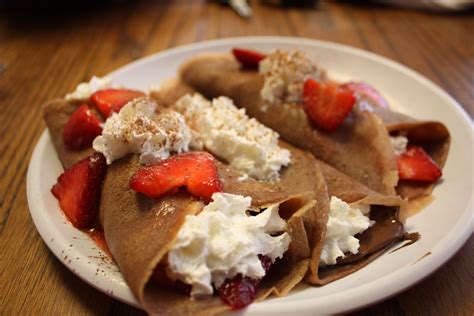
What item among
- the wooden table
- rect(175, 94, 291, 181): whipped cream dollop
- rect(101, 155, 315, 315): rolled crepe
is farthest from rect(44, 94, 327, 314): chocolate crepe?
the wooden table

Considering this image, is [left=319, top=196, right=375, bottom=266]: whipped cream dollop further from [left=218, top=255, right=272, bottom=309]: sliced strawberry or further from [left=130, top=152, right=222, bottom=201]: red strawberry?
[left=130, top=152, right=222, bottom=201]: red strawberry

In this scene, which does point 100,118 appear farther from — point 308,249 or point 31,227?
point 308,249

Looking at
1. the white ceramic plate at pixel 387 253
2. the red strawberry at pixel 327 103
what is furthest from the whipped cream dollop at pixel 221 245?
the red strawberry at pixel 327 103

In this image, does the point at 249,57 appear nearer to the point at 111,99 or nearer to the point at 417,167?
the point at 111,99

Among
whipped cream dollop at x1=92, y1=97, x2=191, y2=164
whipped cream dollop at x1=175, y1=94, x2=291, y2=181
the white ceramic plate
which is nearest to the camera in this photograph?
the white ceramic plate

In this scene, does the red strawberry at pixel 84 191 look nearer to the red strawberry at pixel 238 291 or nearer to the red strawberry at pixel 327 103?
the red strawberry at pixel 238 291

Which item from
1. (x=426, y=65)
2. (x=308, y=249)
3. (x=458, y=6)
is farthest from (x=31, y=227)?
(x=458, y=6)
